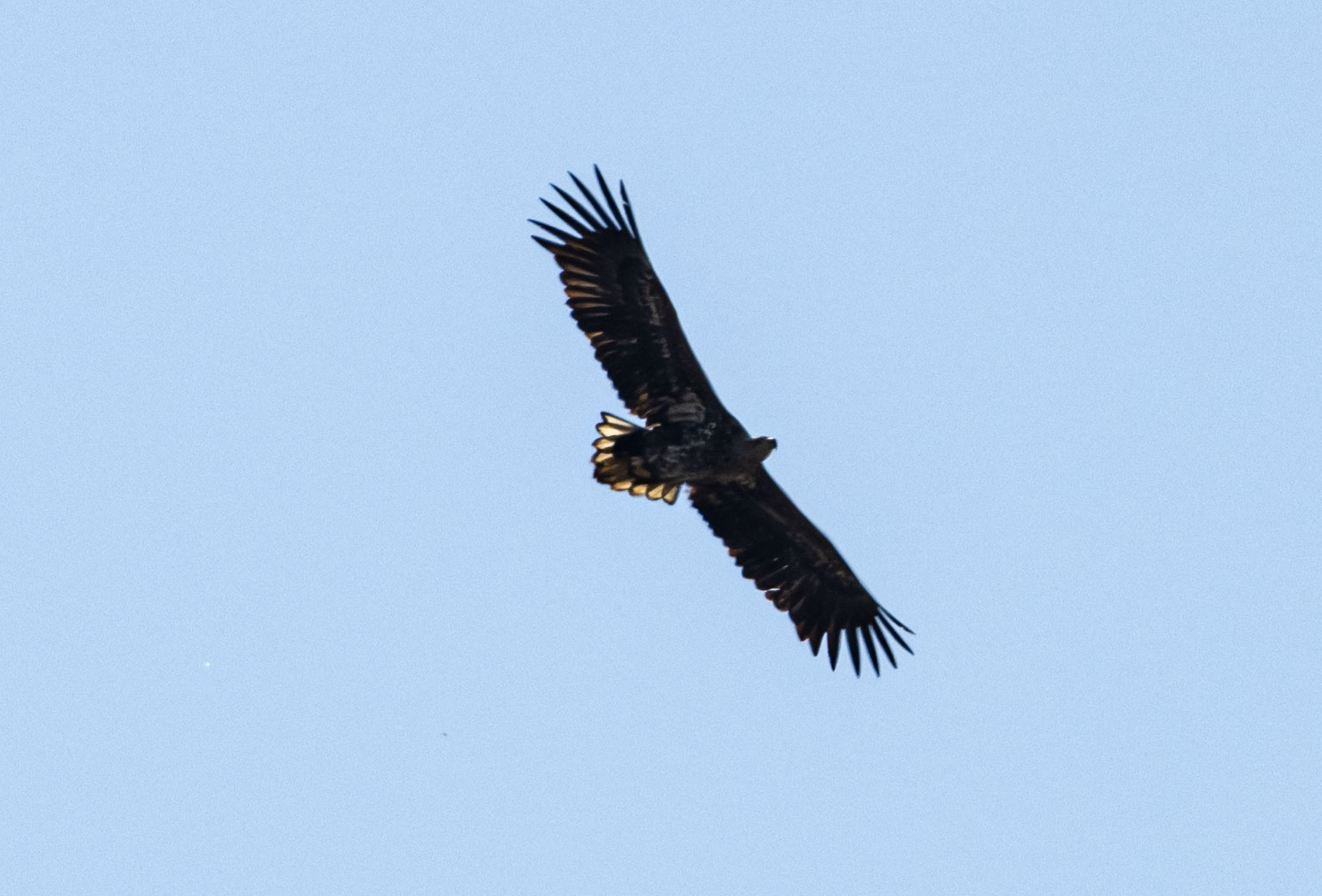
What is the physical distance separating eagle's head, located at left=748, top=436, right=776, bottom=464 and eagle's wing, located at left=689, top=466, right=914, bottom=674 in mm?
929

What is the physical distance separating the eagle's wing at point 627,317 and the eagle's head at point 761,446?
0.43 m

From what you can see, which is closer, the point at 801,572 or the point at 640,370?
the point at 640,370

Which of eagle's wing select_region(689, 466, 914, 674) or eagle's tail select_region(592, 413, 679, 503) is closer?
eagle's tail select_region(592, 413, 679, 503)

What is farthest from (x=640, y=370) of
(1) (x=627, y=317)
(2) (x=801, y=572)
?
(2) (x=801, y=572)

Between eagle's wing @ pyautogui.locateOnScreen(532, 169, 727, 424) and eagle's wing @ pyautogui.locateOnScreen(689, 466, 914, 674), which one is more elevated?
eagle's wing @ pyautogui.locateOnScreen(532, 169, 727, 424)

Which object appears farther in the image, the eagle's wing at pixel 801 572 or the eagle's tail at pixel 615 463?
the eagle's wing at pixel 801 572

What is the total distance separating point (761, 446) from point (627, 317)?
175 cm

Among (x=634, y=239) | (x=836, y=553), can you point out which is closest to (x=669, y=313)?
(x=634, y=239)

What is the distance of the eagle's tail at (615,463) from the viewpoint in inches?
888

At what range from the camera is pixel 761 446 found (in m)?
22.7

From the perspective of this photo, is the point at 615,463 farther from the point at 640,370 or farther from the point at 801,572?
the point at 801,572

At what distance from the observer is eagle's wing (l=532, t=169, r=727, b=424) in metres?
22.3

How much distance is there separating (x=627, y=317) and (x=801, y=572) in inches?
134

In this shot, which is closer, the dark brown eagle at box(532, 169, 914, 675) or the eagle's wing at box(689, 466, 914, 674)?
the dark brown eagle at box(532, 169, 914, 675)
